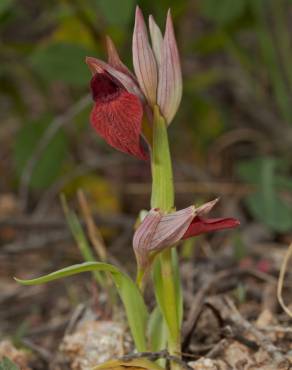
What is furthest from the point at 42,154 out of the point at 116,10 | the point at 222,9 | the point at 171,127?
the point at 222,9

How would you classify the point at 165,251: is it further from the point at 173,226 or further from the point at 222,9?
the point at 222,9

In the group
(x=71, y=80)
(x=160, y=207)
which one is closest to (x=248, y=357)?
(x=160, y=207)

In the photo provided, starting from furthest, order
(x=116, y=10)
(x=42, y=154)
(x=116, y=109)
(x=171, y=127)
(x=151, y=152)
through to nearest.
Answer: (x=171, y=127), (x=42, y=154), (x=116, y=10), (x=151, y=152), (x=116, y=109)

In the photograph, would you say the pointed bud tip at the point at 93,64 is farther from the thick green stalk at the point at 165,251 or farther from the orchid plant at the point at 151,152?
the thick green stalk at the point at 165,251

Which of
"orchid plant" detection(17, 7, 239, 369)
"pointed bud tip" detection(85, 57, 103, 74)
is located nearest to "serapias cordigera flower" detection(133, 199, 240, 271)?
"orchid plant" detection(17, 7, 239, 369)

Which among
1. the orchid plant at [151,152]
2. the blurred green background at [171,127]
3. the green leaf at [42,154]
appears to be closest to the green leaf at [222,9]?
the blurred green background at [171,127]

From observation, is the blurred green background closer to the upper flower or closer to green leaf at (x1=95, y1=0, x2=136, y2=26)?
green leaf at (x1=95, y1=0, x2=136, y2=26)
